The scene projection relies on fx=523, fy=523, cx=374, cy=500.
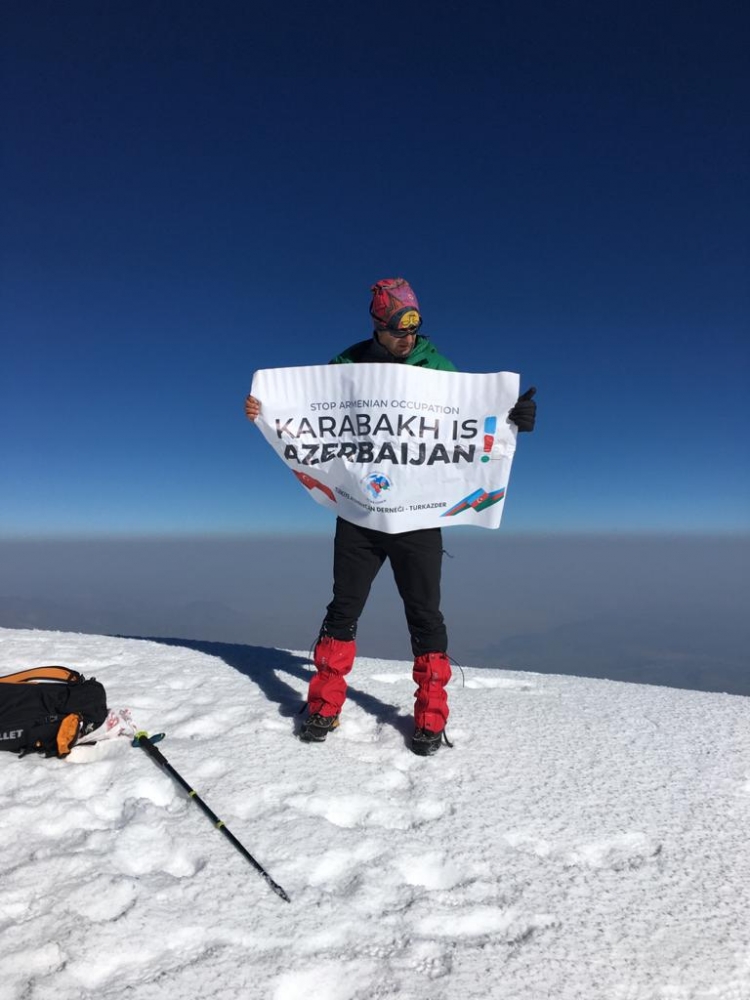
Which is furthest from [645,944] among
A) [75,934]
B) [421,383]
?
[421,383]

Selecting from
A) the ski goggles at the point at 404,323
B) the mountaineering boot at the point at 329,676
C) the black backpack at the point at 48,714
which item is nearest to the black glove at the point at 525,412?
the ski goggles at the point at 404,323

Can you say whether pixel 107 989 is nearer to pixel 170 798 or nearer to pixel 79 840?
pixel 79 840

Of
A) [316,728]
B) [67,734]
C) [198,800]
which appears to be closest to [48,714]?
[67,734]

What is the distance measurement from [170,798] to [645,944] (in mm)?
2436

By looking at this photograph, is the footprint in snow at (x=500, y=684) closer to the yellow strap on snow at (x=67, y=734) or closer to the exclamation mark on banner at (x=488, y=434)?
the exclamation mark on banner at (x=488, y=434)

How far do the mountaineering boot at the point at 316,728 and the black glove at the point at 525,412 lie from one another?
2.58 meters

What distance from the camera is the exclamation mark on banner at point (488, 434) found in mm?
3990

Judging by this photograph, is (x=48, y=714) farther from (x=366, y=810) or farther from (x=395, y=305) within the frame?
(x=395, y=305)

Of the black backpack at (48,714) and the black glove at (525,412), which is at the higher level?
the black glove at (525,412)

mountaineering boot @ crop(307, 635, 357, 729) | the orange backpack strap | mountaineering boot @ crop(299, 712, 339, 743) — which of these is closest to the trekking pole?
the orange backpack strap

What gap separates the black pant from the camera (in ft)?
12.7

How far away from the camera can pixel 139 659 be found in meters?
5.54

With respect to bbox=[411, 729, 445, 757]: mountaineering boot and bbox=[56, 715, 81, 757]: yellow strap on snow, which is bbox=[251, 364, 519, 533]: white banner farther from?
bbox=[56, 715, 81, 757]: yellow strap on snow

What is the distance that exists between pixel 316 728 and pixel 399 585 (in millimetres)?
1192
